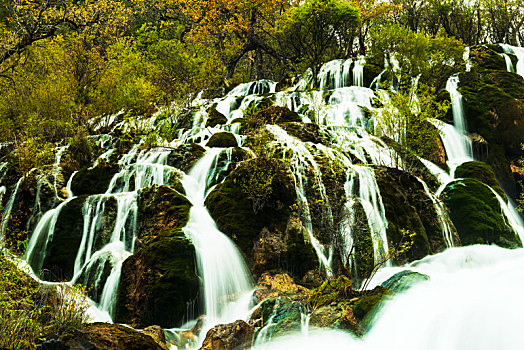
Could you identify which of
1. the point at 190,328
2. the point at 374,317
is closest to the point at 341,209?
the point at 374,317

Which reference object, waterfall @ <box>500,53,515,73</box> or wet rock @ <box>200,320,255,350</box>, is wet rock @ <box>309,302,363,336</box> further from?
waterfall @ <box>500,53,515,73</box>

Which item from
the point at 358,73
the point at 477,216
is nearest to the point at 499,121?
the point at 477,216

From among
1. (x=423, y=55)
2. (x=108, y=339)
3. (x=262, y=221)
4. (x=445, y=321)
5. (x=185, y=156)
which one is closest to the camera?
(x=108, y=339)

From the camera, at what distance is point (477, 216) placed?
12312mm

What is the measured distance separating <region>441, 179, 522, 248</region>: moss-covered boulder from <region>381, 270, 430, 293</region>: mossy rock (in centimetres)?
501

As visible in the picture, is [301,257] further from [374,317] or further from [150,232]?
[150,232]

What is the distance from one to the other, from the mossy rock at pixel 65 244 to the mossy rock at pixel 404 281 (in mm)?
8306

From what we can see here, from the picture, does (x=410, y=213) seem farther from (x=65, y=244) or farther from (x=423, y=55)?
(x=423, y=55)

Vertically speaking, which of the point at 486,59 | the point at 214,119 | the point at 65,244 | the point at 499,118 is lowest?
the point at 65,244

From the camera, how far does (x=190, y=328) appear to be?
304 inches

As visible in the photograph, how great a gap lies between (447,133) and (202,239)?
15234mm

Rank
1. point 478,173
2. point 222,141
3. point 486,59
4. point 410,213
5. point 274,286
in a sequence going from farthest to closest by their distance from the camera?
point 486,59
point 222,141
point 478,173
point 410,213
point 274,286

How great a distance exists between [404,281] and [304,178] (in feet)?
15.3

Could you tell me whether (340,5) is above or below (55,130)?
above
